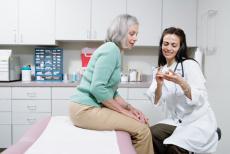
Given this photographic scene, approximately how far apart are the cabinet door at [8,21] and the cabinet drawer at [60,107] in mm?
901

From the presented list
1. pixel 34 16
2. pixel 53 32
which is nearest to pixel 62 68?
pixel 53 32

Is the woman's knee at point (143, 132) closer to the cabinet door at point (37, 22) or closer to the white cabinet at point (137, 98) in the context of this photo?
the white cabinet at point (137, 98)

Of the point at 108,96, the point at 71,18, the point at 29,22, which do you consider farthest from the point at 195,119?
the point at 29,22

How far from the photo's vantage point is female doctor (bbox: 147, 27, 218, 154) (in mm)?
1643

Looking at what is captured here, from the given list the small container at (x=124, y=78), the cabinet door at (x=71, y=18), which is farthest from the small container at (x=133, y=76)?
the cabinet door at (x=71, y=18)

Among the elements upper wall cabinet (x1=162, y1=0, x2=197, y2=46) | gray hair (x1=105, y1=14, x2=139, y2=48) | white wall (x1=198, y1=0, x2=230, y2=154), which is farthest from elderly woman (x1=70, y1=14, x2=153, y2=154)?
upper wall cabinet (x1=162, y1=0, x2=197, y2=46)

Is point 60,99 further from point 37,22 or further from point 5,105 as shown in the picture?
point 37,22

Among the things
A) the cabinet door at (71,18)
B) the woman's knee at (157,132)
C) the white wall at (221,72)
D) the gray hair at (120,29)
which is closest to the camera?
the gray hair at (120,29)

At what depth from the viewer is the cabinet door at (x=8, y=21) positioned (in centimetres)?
311

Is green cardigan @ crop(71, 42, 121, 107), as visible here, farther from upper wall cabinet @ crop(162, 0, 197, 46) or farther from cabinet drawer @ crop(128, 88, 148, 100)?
upper wall cabinet @ crop(162, 0, 197, 46)

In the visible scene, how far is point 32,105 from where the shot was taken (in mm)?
3014

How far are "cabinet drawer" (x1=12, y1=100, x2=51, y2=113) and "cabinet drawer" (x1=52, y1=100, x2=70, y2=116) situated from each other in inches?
2.2

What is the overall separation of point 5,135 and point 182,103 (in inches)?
84.5

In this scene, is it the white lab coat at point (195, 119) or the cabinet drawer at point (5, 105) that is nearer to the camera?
the white lab coat at point (195, 119)
